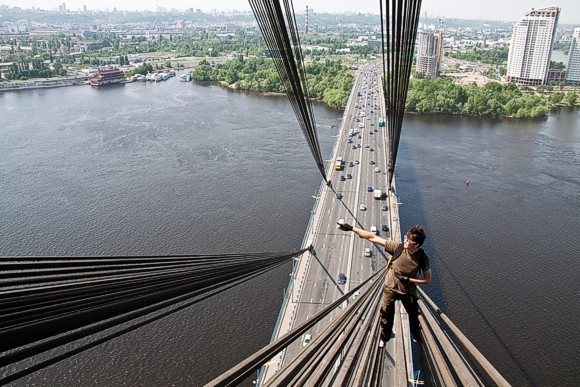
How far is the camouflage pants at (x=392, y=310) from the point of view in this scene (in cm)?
205

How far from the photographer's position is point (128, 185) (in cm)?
1683

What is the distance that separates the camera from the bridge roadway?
28.7ft

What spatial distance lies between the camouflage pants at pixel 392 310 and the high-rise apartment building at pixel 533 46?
149ft

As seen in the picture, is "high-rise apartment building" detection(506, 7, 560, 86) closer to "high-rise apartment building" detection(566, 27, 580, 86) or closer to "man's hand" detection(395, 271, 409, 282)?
"high-rise apartment building" detection(566, 27, 580, 86)

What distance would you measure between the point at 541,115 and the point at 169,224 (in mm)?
25296

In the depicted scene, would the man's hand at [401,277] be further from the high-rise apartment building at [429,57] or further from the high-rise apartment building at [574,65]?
the high-rise apartment building at [574,65]

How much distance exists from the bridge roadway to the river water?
2.85ft

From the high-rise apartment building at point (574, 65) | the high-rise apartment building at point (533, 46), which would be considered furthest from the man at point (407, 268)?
the high-rise apartment building at point (574, 65)

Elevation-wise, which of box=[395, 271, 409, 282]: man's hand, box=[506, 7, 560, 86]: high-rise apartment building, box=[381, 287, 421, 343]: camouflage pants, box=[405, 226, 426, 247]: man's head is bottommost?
box=[381, 287, 421, 343]: camouflage pants

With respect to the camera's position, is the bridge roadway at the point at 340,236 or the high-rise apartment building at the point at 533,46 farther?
the high-rise apartment building at the point at 533,46

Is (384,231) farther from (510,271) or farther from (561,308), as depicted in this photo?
(561,308)

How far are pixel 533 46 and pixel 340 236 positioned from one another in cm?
3781

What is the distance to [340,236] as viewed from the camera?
12.0 meters

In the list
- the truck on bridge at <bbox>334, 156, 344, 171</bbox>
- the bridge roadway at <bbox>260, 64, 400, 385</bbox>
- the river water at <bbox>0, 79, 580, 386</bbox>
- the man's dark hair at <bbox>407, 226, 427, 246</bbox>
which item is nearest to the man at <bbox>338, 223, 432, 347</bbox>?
the man's dark hair at <bbox>407, 226, 427, 246</bbox>
